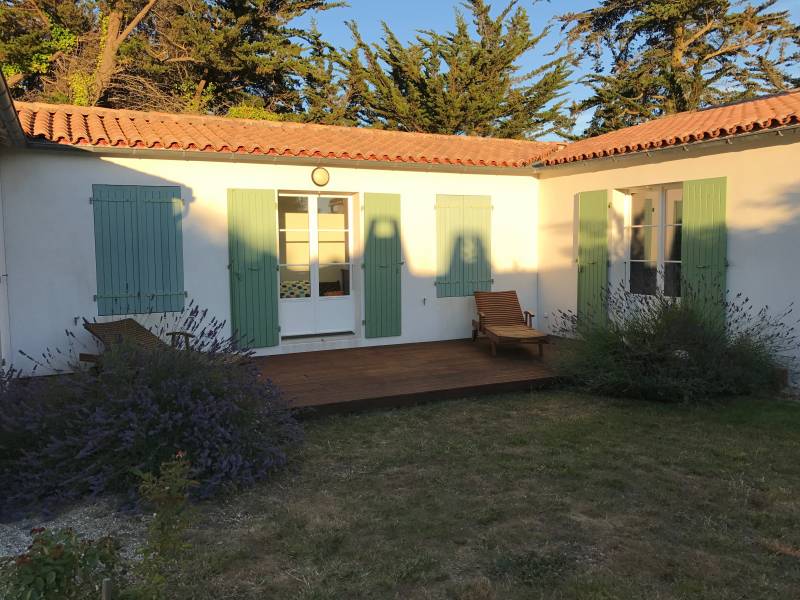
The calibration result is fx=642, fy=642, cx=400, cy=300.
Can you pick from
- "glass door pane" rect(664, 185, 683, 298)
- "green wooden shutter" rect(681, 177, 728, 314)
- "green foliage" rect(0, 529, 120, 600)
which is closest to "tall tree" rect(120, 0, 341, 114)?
"glass door pane" rect(664, 185, 683, 298)

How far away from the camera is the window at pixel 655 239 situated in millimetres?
7863

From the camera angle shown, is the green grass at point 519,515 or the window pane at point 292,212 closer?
the green grass at point 519,515

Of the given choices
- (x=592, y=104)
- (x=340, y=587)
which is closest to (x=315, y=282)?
(x=340, y=587)

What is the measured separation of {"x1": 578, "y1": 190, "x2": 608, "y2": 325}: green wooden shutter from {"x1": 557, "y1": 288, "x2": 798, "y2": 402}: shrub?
172 centimetres

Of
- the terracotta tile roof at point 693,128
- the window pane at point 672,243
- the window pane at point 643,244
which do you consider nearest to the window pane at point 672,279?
the window pane at point 672,243

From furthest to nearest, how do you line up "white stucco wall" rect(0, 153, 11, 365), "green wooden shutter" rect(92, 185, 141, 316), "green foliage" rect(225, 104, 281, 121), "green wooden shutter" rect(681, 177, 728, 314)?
"green foliage" rect(225, 104, 281, 121) < "green wooden shutter" rect(681, 177, 728, 314) < "green wooden shutter" rect(92, 185, 141, 316) < "white stucco wall" rect(0, 153, 11, 365)

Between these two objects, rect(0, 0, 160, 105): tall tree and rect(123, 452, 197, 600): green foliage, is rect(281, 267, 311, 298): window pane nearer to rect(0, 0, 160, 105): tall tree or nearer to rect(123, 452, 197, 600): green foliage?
rect(123, 452, 197, 600): green foliage

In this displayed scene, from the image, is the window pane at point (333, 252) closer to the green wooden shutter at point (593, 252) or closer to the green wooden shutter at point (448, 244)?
the green wooden shutter at point (448, 244)

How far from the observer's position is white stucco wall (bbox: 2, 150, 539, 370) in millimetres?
6621

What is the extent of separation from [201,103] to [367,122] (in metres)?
4.78

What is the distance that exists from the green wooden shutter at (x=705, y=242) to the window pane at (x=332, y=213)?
421 cm

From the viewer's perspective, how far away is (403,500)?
377 centimetres

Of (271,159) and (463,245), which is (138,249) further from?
(463,245)

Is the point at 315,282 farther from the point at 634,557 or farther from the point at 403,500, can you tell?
the point at 634,557
